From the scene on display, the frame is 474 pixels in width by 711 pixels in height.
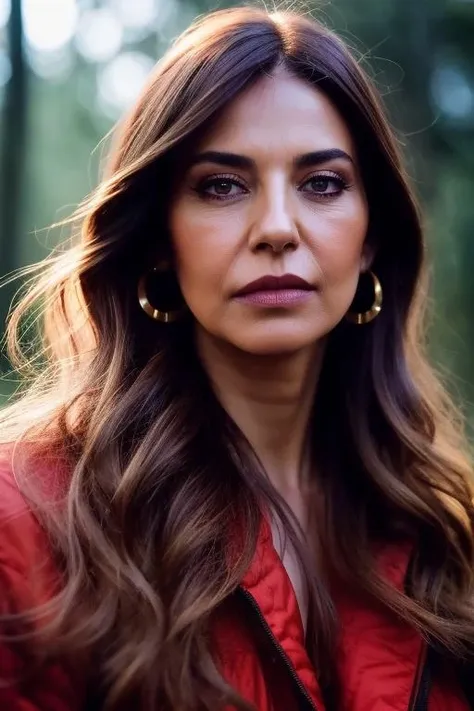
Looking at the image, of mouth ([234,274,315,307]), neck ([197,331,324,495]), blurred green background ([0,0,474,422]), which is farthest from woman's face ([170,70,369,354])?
blurred green background ([0,0,474,422])

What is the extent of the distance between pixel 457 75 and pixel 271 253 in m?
3.97

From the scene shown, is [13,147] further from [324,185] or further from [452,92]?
[324,185]

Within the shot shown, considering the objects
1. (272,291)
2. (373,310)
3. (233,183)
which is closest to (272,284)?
(272,291)

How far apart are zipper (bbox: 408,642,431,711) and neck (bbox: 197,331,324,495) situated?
47cm

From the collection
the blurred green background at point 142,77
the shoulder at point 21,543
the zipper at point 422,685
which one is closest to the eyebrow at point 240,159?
the shoulder at point 21,543

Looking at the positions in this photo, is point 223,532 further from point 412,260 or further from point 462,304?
point 462,304

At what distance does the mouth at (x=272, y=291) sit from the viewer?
1853 millimetres

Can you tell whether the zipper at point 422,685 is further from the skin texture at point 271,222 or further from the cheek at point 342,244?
the cheek at point 342,244

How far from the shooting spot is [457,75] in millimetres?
5359

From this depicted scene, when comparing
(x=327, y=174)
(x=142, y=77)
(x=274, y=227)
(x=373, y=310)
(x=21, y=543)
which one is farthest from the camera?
(x=142, y=77)

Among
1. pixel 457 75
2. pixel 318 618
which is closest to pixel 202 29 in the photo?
pixel 318 618

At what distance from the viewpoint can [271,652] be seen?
1719 mm

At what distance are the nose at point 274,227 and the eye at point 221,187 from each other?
60mm

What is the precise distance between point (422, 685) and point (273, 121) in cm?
116
